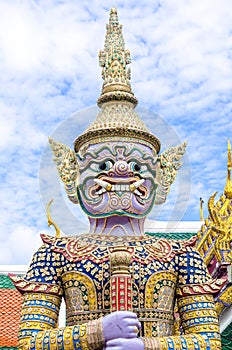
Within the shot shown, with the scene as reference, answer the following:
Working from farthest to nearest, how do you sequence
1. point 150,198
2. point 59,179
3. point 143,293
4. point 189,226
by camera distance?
point 189,226
point 59,179
point 150,198
point 143,293

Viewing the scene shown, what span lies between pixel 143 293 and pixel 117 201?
0.72 m

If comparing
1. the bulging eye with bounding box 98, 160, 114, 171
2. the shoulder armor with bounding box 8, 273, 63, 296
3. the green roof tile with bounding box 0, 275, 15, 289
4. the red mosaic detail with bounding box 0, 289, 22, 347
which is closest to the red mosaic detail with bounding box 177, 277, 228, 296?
the shoulder armor with bounding box 8, 273, 63, 296

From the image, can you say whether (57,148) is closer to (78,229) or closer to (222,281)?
(78,229)

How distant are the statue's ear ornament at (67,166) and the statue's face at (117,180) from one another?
0.12 meters

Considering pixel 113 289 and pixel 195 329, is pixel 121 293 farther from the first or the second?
pixel 195 329

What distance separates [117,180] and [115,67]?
3.68ft

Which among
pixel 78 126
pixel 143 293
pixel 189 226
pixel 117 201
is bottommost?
pixel 143 293

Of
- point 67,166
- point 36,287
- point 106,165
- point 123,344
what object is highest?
point 67,166

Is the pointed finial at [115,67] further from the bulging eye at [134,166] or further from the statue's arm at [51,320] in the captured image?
the statue's arm at [51,320]

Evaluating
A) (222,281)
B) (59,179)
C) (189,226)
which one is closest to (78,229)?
(59,179)

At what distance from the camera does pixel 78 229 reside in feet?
17.5

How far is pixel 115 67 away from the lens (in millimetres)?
5523

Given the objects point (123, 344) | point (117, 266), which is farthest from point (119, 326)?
point (117, 266)

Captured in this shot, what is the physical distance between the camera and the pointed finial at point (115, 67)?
5402mm
